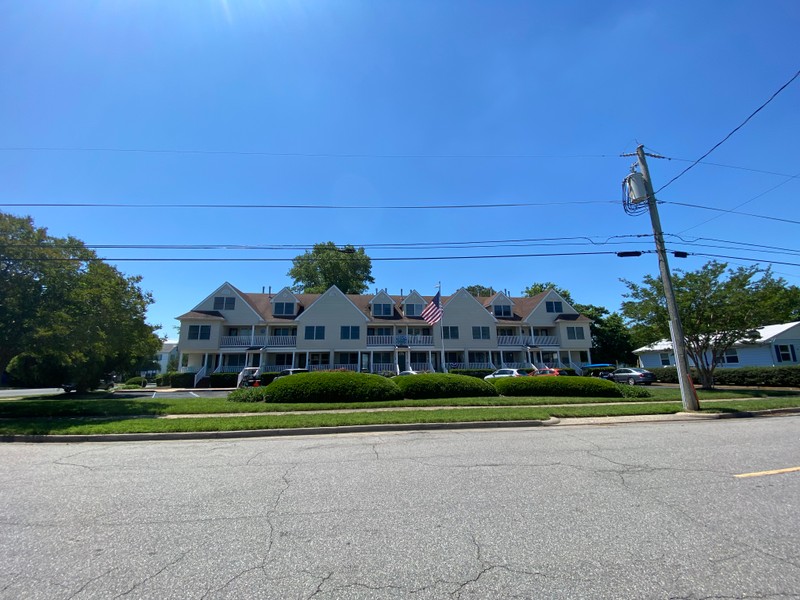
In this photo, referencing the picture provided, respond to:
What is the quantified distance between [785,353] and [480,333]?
24.6 metres

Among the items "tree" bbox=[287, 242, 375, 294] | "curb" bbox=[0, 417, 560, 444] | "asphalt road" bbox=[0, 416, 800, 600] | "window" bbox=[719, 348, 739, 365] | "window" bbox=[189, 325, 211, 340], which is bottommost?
"asphalt road" bbox=[0, 416, 800, 600]

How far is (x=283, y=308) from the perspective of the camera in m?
39.4

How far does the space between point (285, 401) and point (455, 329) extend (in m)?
25.6

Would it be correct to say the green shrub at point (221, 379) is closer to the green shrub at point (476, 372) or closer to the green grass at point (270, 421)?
the green shrub at point (476, 372)

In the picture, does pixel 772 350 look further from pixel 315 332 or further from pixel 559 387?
pixel 315 332

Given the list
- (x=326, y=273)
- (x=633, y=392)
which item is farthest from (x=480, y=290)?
(x=633, y=392)

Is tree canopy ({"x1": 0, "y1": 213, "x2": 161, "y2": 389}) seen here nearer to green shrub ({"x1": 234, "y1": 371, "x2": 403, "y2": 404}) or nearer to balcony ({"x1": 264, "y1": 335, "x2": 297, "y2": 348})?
green shrub ({"x1": 234, "y1": 371, "x2": 403, "y2": 404})

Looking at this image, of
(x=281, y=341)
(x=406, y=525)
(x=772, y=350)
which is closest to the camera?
(x=406, y=525)

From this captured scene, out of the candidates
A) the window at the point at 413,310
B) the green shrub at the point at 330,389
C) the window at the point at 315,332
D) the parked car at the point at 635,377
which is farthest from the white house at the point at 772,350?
the window at the point at 315,332

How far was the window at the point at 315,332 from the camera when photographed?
3734 centimetres

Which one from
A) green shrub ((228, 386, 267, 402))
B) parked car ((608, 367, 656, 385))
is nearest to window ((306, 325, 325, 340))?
green shrub ((228, 386, 267, 402))

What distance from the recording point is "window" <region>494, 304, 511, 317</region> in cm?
4300

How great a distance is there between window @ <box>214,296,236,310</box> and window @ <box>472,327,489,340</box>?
24.0 meters

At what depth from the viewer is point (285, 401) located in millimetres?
16375
